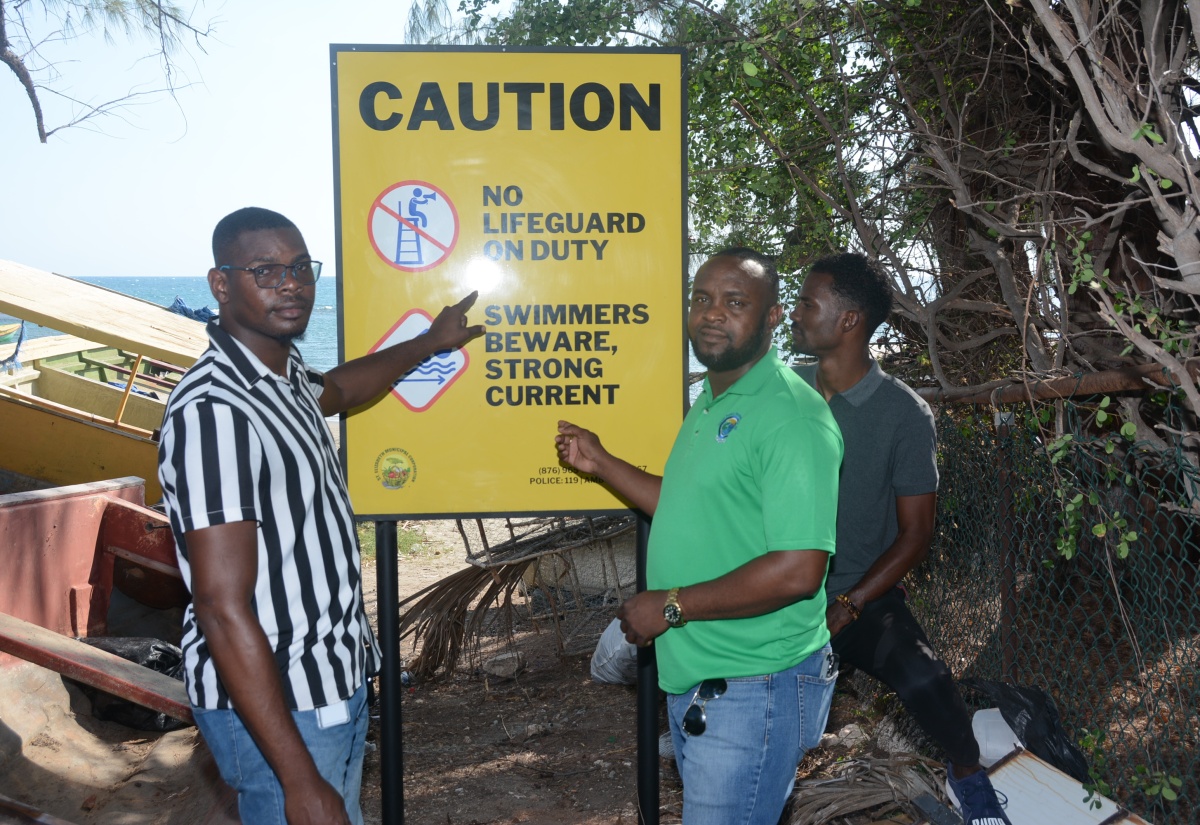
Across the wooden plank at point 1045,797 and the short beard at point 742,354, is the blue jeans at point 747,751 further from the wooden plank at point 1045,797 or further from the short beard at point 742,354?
the wooden plank at point 1045,797

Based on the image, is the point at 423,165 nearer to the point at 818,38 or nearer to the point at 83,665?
the point at 83,665

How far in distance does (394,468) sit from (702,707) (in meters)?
1.41

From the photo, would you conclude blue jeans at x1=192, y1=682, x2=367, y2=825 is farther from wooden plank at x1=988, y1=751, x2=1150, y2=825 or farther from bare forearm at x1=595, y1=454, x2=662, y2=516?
wooden plank at x1=988, y1=751, x2=1150, y2=825

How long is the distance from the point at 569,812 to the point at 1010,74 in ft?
15.8

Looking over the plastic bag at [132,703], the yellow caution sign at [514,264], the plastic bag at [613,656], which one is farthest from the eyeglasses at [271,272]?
the plastic bag at [132,703]

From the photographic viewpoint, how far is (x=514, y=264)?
11.4 ft

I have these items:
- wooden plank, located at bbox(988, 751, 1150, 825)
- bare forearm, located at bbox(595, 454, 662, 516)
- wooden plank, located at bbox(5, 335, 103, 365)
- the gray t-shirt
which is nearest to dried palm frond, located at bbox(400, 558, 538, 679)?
the gray t-shirt

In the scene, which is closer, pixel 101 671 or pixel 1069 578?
pixel 101 671

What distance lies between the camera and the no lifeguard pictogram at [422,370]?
3.45 m

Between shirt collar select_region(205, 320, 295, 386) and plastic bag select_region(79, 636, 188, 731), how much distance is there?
126 inches

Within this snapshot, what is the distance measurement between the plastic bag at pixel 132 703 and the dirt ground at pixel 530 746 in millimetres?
1056

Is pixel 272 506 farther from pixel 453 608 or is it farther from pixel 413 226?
pixel 453 608

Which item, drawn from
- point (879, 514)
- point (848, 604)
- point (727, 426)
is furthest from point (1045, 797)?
point (727, 426)

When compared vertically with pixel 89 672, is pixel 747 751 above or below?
above
